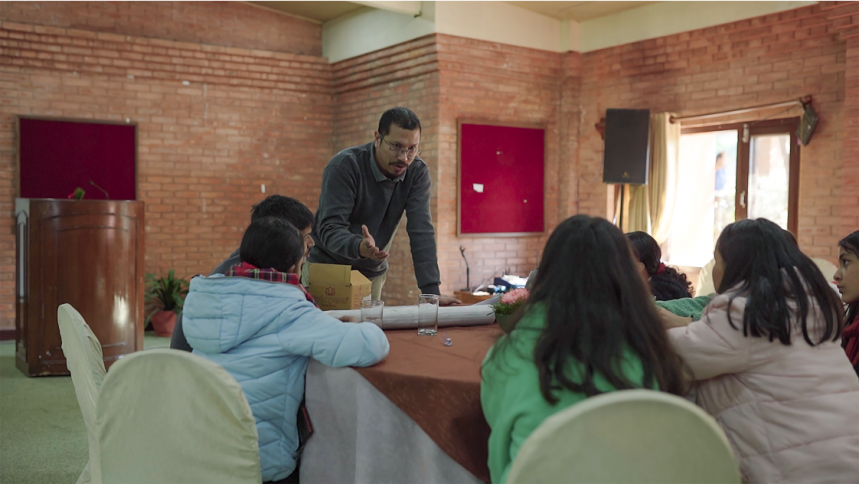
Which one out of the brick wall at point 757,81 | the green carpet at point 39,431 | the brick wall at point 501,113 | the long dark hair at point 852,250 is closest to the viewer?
the long dark hair at point 852,250

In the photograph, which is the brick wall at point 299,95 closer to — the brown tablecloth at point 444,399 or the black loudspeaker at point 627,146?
the black loudspeaker at point 627,146

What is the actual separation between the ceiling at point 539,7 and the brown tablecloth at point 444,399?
6440mm

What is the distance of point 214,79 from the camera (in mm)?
8516

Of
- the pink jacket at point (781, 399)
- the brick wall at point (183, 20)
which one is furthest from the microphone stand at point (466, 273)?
the pink jacket at point (781, 399)

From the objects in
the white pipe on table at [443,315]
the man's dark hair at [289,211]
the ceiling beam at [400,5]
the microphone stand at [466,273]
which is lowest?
the microphone stand at [466,273]

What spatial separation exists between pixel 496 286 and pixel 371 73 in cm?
300

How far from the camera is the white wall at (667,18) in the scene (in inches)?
265

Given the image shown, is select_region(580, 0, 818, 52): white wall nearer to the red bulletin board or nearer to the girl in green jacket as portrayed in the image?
the red bulletin board

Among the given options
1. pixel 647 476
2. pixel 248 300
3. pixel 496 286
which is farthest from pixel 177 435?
pixel 496 286

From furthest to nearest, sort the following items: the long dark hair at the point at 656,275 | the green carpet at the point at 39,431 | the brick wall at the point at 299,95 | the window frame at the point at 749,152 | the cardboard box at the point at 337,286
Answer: the brick wall at the point at 299,95
the window frame at the point at 749,152
the green carpet at the point at 39,431
the long dark hair at the point at 656,275
the cardboard box at the point at 337,286

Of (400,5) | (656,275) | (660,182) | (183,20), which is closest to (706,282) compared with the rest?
(660,182)

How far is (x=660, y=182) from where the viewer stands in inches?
301

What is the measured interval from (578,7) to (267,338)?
21.9ft

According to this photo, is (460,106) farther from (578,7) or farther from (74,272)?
(74,272)
